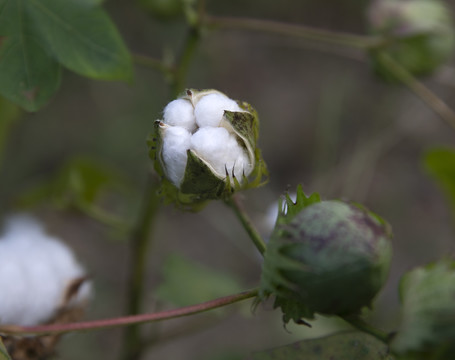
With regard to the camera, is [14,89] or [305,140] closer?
[14,89]

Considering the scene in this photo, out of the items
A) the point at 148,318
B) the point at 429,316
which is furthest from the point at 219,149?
the point at 429,316

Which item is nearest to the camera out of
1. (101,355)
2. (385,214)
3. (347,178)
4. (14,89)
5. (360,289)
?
(360,289)

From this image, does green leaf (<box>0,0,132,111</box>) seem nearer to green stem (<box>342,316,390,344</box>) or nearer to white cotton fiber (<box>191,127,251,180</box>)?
white cotton fiber (<box>191,127,251,180</box>)

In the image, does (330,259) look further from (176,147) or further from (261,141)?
(261,141)

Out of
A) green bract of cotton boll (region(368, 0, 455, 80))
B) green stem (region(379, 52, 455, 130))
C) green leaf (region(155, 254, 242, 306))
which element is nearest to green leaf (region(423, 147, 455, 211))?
green stem (region(379, 52, 455, 130))

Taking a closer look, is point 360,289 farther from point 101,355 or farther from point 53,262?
point 101,355

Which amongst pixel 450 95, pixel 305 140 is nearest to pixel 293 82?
pixel 305 140
